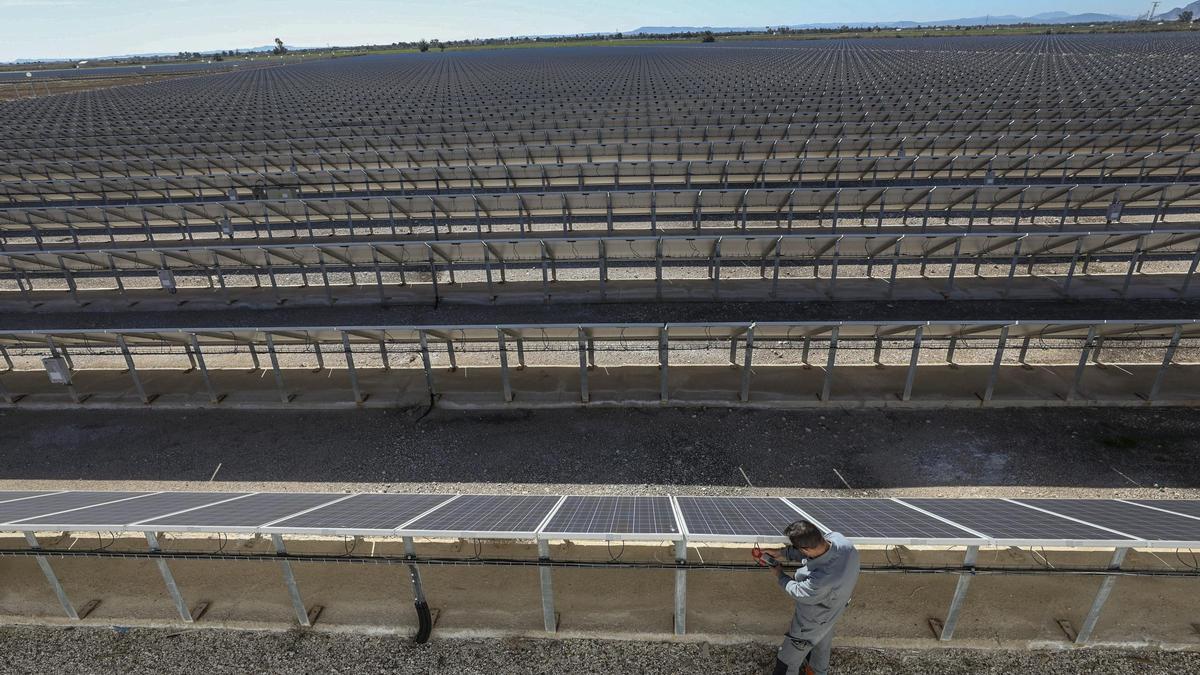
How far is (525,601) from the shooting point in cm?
662

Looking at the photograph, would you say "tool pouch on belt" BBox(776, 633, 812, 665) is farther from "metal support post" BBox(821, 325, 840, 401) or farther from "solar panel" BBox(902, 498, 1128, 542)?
"metal support post" BBox(821, 325, 840, 401)

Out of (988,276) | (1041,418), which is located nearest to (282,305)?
(1041,418)

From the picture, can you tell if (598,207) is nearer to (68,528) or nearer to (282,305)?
(282,305)

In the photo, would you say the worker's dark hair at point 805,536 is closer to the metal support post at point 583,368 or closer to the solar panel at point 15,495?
the metal support post at point 583,368

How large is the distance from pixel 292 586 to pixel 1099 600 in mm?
8340

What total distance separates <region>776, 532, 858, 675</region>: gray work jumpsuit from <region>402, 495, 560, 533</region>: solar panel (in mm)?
2504

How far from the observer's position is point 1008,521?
19.1ft

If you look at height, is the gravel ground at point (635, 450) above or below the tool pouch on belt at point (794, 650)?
below

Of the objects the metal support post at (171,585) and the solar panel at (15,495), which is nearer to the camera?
the metal support post at (171,585)

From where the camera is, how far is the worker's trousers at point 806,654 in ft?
17.3

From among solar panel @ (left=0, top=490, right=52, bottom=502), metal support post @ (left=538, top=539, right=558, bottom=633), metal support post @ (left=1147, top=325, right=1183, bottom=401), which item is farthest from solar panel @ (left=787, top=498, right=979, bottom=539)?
solar panel @ (left=0, top=490, right=52, bottom=502)

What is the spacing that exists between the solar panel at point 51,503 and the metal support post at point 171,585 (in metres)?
1.47

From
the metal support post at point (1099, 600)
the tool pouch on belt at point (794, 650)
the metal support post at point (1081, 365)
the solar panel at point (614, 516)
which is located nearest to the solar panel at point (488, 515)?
the solar panel at point (614, 516)

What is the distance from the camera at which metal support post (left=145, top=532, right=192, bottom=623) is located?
5.96 metres
